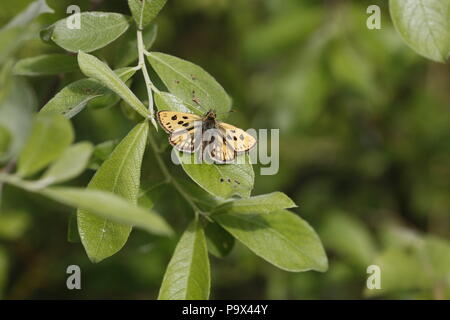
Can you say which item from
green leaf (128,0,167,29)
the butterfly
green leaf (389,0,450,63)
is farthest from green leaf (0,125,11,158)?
green leaf (389,0,450,63)

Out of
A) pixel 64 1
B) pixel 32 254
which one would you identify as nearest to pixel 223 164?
pixel 64 1

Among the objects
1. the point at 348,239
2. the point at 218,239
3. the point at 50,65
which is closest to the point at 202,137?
the point at 218,239

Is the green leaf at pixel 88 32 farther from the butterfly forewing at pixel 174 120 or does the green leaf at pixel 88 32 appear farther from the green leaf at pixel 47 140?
the green leaf at pixel 47 140

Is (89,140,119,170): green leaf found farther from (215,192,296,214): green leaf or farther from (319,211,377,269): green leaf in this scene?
(319,211,377,269): green leaf

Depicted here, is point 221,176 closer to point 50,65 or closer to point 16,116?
point 16,116

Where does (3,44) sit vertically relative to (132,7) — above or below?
below
